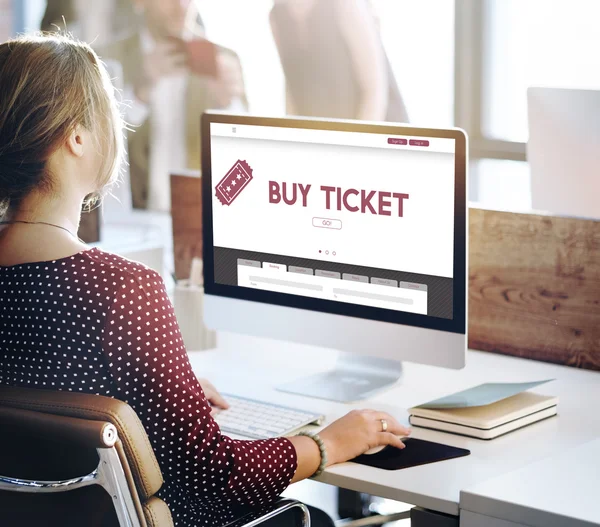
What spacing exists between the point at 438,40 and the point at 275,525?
2.84m

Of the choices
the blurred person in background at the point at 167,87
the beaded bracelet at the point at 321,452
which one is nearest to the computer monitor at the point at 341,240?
the beaded bracelet at the point at 321,452

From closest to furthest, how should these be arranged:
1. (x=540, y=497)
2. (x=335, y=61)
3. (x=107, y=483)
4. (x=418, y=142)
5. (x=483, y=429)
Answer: (x=107, y=483), (x=540, y=497), (x=483, y=429), (x=418, y=142), (x=335, y=61)

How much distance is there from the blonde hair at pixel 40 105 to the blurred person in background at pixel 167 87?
3.12 meters

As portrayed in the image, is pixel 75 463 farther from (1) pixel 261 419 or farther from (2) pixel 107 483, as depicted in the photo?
(1) pixel 261 419

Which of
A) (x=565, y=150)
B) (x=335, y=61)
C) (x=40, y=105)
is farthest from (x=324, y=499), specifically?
(x=335, y=61)

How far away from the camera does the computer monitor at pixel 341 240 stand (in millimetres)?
1759

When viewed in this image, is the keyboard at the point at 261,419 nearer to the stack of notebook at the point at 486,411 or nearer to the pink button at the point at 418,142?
the stack of notebook at the point at 486,411

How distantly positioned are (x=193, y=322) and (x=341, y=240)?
55 centimetres

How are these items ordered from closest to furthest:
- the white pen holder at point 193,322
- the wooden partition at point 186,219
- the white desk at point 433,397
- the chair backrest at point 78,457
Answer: the chair backrest at point 78,457
the white desk at point 433,397
the white pen holder at point 193,322
the wooden partition at point 186,219

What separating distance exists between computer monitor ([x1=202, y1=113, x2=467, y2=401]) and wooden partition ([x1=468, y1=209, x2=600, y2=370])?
284 millimetres

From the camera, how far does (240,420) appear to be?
1.75 meters

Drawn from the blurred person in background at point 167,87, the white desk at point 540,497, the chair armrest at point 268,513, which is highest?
the blurred person in background at point 167,87

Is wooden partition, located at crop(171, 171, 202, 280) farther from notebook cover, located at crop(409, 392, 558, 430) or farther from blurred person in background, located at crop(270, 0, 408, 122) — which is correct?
blurred person in background, located at crop(270, 0, 408, 122)

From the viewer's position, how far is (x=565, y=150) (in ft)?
6.43
